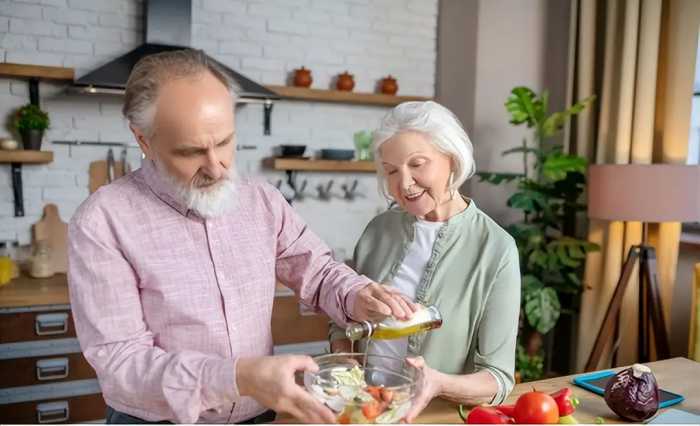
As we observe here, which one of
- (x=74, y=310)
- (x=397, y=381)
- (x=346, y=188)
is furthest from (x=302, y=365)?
(x=346, y=188)

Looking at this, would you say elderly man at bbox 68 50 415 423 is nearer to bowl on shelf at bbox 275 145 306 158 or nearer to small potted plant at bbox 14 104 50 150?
small potted plant at bbox 14 104 50 150

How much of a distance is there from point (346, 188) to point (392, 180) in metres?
2.48

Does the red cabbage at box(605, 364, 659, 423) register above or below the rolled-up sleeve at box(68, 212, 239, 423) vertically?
below

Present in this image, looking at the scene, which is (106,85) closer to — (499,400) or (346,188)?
(346,188)

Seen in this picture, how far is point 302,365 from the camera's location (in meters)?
1.05

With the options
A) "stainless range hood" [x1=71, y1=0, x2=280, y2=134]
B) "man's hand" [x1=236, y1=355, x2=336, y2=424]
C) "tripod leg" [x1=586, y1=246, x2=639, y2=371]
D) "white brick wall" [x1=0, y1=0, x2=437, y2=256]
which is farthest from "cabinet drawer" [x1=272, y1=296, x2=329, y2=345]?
"man's hand" [x1=236, y1=355, x2=336, y2=424]

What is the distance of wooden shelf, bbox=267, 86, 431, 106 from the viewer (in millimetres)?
3695

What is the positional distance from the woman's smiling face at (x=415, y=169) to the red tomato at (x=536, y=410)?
21.3 inches

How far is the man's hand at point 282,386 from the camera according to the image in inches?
40.6

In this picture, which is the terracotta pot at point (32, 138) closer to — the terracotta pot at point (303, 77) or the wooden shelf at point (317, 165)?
the wooden shelf at point (317, 165)

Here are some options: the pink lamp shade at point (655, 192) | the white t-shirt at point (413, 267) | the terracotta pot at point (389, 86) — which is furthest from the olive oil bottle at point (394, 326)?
the terracotta pot at point (389, 86)

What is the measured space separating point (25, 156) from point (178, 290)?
226 centimetres

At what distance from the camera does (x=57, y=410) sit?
288cm

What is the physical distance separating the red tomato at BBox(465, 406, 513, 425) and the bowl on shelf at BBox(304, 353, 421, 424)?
0.16 m
